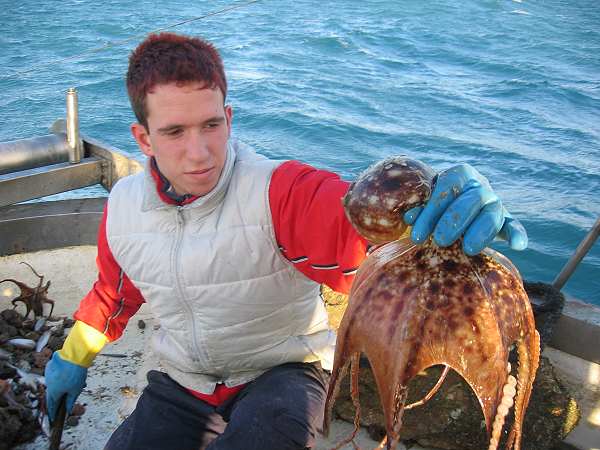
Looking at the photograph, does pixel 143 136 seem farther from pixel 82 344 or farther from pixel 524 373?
pixel 524 373

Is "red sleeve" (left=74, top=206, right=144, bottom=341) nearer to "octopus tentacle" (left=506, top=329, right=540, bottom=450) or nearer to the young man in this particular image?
the young man

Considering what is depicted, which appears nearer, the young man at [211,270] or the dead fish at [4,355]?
the young man at [211,270]

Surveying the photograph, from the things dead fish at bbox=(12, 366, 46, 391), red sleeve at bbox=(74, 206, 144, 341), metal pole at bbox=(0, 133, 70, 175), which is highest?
red sleeve at bbox=(74, 206, 144, 341)

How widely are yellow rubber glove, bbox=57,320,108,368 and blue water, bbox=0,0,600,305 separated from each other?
7880mm

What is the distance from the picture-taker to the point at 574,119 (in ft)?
44.0

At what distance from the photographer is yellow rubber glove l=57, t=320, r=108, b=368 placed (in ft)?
9.94

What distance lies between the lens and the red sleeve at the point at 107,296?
3.02 metres

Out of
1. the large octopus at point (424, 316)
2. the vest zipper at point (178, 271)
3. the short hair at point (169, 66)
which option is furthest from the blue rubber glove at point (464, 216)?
the vest zipper at point (178, 271)

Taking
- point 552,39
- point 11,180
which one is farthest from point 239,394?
point 552,39

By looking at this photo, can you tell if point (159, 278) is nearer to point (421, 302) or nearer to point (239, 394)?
point (239, 394)

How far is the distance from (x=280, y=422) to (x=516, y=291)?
4.17 feet

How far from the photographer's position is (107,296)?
10.0 ft

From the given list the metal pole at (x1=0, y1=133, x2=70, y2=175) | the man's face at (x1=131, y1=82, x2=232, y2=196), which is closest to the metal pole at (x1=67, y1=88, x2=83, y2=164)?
the metal pole at (x1=0, y1=133, x2=70, y2=175)

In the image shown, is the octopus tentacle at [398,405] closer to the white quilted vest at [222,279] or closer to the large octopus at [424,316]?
the large octopus at [424,316]
